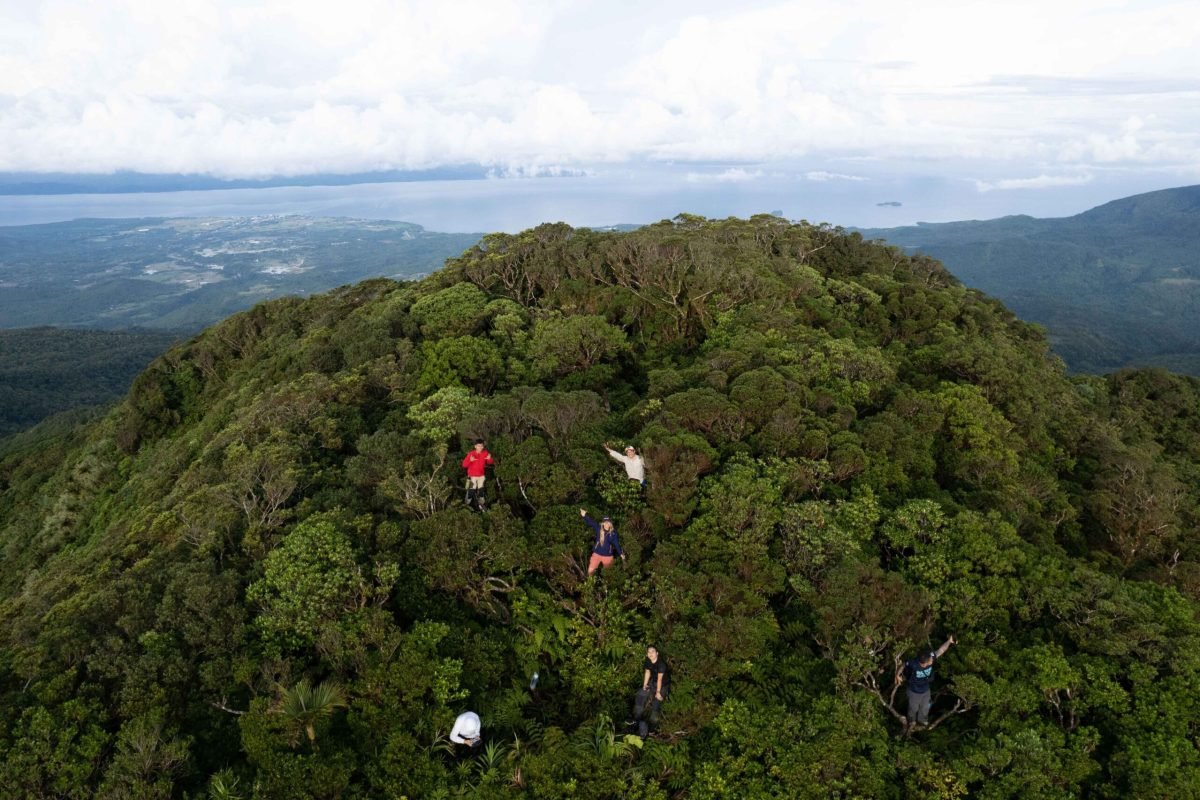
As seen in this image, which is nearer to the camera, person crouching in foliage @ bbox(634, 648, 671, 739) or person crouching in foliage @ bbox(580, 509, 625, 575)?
person crouching in foliage @ bbox(634, 648, 671, 739)

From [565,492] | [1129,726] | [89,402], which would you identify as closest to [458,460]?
[565,492]

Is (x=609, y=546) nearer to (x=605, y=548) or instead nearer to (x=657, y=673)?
(x=605, y=548)

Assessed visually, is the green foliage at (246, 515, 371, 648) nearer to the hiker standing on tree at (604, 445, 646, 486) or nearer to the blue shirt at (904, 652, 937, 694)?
the hiker standing on tree at (604, 445, 646, 486)

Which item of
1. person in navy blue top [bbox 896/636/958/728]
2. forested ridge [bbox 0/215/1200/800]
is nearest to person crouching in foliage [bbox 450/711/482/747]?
forested ridge [bbox 0/215/1200/800]

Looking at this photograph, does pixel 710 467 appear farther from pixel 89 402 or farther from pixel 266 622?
pixel 89 402

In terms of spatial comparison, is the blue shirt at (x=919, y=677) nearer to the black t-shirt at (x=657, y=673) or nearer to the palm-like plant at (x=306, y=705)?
the black t-shirt at (x=657, y=673)
